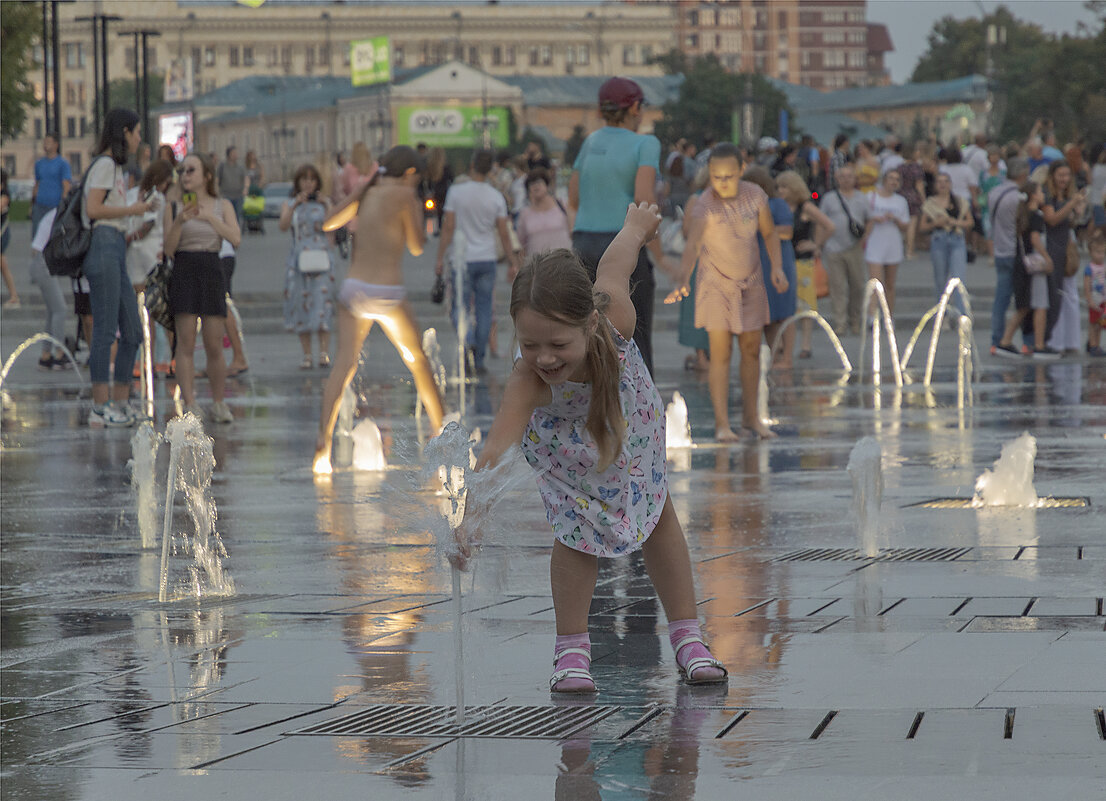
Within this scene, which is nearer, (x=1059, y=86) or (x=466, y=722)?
(x=466, y=722)

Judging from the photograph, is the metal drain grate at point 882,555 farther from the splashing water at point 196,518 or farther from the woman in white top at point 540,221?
the woman in white top at point 540,221

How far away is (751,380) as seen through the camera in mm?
11828

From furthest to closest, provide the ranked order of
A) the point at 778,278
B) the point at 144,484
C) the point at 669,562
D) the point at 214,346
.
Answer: the point at 214,346
the point at 778,278
the point at 144,484
the point at 669,562

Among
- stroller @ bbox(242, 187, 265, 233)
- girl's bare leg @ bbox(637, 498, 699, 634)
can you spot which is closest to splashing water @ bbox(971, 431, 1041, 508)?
girl's bare leg @ bbox(637, 498, 699, 634)

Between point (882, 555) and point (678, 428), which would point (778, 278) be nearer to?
point (678, 428)

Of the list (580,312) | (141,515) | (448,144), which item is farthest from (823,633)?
(448,144)

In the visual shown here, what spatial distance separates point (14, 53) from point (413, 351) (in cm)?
3589

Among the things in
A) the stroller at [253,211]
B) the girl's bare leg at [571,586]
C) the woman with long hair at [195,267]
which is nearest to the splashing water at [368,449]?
the woman with long hair at [195,267]

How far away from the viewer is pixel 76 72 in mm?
172625

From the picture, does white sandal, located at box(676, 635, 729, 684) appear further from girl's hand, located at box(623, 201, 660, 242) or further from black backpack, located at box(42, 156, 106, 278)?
black backpack, located at box(42, 156, 106, 278)

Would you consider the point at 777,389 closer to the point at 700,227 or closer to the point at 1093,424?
the point at 1093,424

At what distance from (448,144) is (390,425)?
360 feet

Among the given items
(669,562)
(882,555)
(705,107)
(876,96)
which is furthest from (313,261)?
(876,96)

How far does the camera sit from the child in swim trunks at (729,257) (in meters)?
11.5
